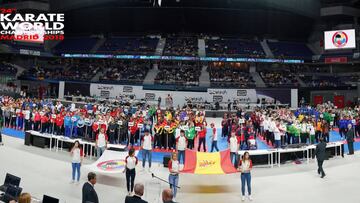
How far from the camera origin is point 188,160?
11.7 m

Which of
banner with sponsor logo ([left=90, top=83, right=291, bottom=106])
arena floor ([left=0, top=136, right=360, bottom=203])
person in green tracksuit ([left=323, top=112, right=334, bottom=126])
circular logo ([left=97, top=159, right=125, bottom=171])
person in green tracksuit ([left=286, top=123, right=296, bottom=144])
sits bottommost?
arena floor ([left=0, top=136, right=360, bottom=203])

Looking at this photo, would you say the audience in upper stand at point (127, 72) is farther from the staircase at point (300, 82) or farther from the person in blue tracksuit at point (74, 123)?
the person in blue tracksuit at point (74, 123)

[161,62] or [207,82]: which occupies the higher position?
[161,62]

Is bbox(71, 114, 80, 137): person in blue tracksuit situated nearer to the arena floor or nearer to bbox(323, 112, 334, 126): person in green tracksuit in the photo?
the arena floor

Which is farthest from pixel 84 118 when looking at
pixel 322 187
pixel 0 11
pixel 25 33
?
pixel 0 11

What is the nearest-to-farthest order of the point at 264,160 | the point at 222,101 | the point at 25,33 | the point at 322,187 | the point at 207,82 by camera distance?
the point at 322,187 < the point at 264,160 < the point at 222,101 < the point at 207,82 < the point at 25,33

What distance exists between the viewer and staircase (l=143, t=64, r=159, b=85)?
42.5 meters

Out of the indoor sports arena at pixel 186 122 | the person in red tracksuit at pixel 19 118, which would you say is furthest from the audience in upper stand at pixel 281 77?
the person in red tracksuit at pixel 19 118

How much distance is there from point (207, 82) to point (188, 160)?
30.2 m

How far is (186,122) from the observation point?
1736 centimetres

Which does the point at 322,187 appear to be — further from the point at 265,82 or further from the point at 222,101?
the point at 265,82

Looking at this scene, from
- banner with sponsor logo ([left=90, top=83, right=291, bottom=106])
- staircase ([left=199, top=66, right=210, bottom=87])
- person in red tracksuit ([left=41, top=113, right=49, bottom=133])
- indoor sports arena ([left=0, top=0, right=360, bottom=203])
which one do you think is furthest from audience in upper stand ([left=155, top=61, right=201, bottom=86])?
person in red tracksuit ([left=41, top=113, right=49, bottom=133])

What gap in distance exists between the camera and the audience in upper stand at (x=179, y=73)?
4207cm

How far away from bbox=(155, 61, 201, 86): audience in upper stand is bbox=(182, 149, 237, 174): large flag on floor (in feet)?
94.2
